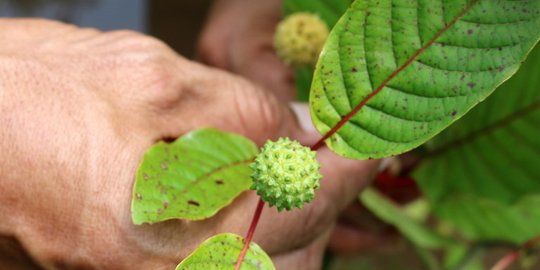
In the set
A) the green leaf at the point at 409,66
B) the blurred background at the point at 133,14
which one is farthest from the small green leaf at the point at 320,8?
the blurred background at the point at 133,14

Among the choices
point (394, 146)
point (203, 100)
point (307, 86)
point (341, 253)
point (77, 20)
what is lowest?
point (341, 253)

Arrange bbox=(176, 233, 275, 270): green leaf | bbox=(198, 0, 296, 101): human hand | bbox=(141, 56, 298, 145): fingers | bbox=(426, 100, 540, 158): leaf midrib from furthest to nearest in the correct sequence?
bbox=(198, 0, 296, 101): human hand → bbox=(426, 100, 540, 158): leaf midrib → bbox=(141, 56, 298, 145): fingers → bbox=(176, 233, 275, 270): green leaf

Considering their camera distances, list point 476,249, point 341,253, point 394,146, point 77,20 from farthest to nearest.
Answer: point 77,20 < point 341,253 < point 476,249 < point 394,146

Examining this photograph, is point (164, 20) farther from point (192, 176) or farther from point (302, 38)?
point (192, 176)

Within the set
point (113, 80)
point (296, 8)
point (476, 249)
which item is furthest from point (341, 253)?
point (113, 80)

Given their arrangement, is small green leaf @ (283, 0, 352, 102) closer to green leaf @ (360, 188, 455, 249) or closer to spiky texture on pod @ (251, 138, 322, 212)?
green leaf @ (360, 188, 455, 249)

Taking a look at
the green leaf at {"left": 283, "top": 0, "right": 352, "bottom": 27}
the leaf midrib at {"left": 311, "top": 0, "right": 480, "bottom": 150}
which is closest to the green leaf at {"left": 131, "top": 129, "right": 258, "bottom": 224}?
the leaf midrib at {"left": 311, "top": 0, "right": 480, "bottom": 150}

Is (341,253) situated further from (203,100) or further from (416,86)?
(416,86)

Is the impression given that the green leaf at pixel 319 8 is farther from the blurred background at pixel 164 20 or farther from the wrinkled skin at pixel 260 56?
the blurred background at pixel 164 20
